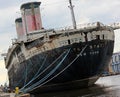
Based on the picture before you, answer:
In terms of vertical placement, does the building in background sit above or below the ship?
below

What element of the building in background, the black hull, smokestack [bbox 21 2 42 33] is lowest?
the building in background

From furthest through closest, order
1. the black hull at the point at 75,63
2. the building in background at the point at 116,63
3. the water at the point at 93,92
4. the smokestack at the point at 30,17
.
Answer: the building in background at the point at 116,63
the smokestack at the point at 30,17
the black hull at the point at 75,63
the water at the point at 93,92

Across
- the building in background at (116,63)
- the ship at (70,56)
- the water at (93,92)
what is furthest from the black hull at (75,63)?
the building in background at (116,63)

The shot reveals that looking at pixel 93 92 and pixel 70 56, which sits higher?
pixel 70 56

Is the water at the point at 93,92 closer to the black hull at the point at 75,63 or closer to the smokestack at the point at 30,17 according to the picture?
the black hull at the point at 75,63

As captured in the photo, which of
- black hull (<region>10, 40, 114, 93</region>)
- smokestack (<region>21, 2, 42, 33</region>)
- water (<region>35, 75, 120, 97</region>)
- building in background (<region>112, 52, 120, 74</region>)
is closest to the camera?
water (<region>35, 75, 120, 97</region>)

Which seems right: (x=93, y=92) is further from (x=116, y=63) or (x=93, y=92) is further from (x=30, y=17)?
(x=116, y=63)

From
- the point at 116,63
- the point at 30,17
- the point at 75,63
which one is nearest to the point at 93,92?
the point at 75,63

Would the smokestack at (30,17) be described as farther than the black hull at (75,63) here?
Yes

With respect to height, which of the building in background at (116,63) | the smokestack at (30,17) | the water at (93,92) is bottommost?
the building in background at (116,63)

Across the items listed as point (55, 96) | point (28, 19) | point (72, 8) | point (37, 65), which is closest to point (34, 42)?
point (37, 65)

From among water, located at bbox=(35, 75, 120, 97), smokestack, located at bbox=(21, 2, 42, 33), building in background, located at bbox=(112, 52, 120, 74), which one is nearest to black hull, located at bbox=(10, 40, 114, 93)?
water, located at bbox=(35, 75, 120, 97)

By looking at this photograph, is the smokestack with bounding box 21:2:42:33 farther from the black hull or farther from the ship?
the black hull

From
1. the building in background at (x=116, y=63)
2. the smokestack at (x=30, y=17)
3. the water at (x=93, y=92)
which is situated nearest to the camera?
the water at (x=93, y=92)
